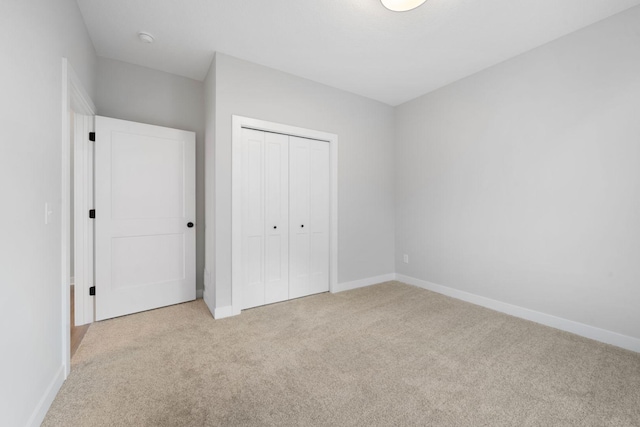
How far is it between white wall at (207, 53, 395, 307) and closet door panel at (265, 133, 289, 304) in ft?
1.13

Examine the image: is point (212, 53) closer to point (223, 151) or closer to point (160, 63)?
point (160, 63)

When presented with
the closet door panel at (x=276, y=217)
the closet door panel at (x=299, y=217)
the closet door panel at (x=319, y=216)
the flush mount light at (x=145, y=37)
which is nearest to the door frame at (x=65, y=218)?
the flush mount light at (x=145, y=37)

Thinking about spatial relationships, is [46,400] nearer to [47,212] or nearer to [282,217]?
[47,212]

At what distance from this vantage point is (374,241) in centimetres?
386

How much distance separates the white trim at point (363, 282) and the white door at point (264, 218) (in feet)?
2.54

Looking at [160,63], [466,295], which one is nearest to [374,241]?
[466,295]

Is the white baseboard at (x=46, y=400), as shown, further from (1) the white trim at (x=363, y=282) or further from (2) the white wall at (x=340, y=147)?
(1) the white trim at (x=363, y=282)

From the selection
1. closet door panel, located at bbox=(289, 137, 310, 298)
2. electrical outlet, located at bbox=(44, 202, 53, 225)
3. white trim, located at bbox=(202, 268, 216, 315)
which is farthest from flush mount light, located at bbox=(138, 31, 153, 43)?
white trim, located at bbox=(202, 268, 216, 315)

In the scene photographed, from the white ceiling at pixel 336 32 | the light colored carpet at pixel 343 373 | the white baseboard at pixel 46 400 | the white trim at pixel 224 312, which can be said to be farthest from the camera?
the white trim at pixel 224 312

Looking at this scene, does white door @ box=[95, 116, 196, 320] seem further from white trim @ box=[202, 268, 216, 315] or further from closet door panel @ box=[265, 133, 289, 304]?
closet door panel @ box=[265, 133, 289, 304]

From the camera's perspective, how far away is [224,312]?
8.75 ft

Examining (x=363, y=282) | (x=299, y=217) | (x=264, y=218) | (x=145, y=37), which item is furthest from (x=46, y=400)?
(x=363, y=282)

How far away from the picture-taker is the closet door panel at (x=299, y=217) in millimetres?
3180

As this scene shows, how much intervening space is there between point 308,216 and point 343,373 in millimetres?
1873
